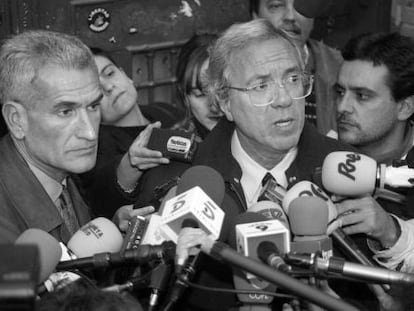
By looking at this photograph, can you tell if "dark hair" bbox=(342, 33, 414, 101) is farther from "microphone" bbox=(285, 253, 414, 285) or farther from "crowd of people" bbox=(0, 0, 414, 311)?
"microphone" bbox=(285, 253, 414, 285)

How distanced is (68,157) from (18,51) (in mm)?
415

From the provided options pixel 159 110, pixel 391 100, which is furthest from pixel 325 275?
pixel 159 110

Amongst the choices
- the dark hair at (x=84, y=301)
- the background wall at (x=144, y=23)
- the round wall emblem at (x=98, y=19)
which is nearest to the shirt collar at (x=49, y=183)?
the dark hair at (x=84, y=301)

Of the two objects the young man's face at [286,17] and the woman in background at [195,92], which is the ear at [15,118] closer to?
the woman in background at [195,92]

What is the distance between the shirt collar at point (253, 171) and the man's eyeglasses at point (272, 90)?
22cm

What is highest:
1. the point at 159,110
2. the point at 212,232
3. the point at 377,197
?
the point at 212,232

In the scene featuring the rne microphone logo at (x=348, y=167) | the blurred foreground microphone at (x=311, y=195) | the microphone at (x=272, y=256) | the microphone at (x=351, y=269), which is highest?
the microphone at (x=272, y=256)

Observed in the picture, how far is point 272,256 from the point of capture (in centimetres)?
230

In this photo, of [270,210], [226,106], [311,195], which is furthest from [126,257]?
[226,106]

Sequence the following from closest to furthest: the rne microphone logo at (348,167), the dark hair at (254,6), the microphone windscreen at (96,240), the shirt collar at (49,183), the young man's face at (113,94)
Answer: the microphone windscreen at (96,240) → the rne microphone logo at (348,167) → the shirt collar at (49,183) → the young man's face at (113,94) → the dark hair at (254,6)

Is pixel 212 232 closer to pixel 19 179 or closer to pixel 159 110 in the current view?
pixel 19 179

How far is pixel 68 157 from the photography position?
3.26 metres

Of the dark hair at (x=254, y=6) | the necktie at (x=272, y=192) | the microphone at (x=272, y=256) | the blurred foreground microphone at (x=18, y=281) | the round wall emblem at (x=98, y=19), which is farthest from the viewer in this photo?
the dark hair at (x=254, y=6)

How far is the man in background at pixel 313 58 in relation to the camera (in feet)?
16.6
